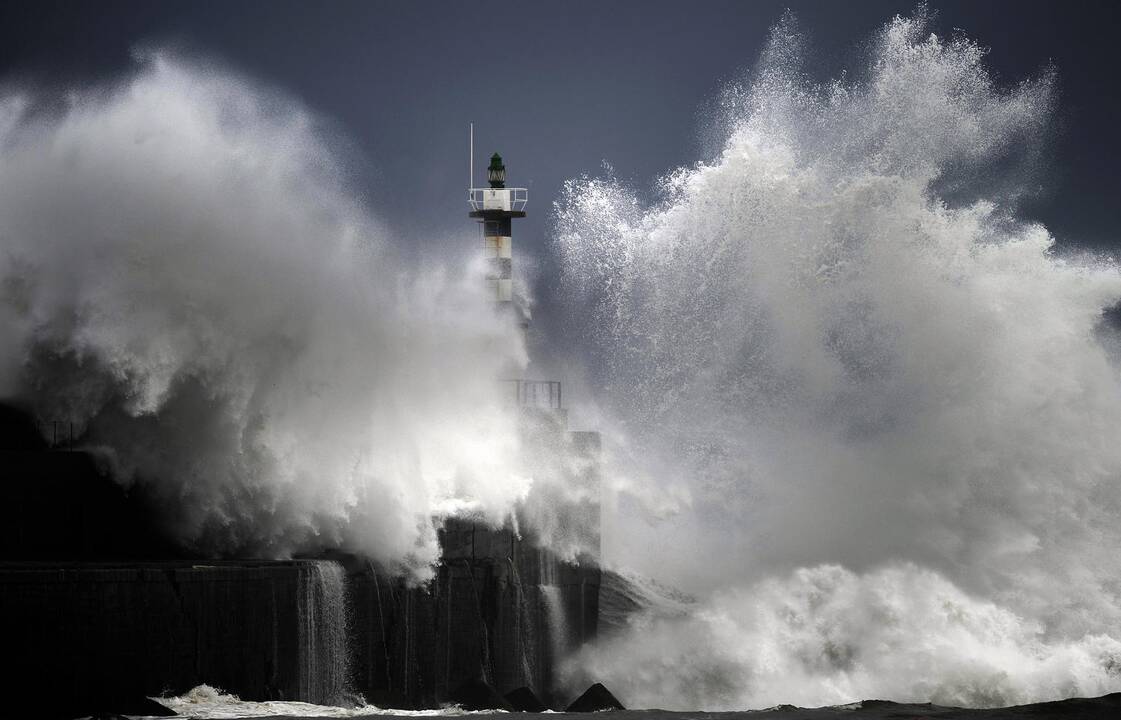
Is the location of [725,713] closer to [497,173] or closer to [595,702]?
[595,702]

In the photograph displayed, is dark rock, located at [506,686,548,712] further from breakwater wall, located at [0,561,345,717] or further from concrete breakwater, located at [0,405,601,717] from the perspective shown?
breakwater wall, located at [0,561,345,717]

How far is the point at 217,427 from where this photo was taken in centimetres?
2539

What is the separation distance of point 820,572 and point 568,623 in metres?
6.47

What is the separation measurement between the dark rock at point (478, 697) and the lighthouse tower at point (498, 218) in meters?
16.2

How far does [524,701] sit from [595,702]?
43.4 inches

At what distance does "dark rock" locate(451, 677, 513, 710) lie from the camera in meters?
25.4

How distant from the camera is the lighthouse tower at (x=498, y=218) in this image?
41469 millimetres

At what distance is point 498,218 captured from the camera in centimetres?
4300

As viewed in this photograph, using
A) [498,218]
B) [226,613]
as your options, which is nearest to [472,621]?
[226,613]

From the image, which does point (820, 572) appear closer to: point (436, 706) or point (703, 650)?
point (703, 650)

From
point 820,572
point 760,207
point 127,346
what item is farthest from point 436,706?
point 760,207

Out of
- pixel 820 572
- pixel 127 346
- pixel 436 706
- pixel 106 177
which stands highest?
pixel 106 177

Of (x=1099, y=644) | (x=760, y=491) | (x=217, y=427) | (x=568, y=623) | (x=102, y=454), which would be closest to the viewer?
(x=102, y=454)

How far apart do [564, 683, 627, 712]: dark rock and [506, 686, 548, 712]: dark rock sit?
18.9 inches
